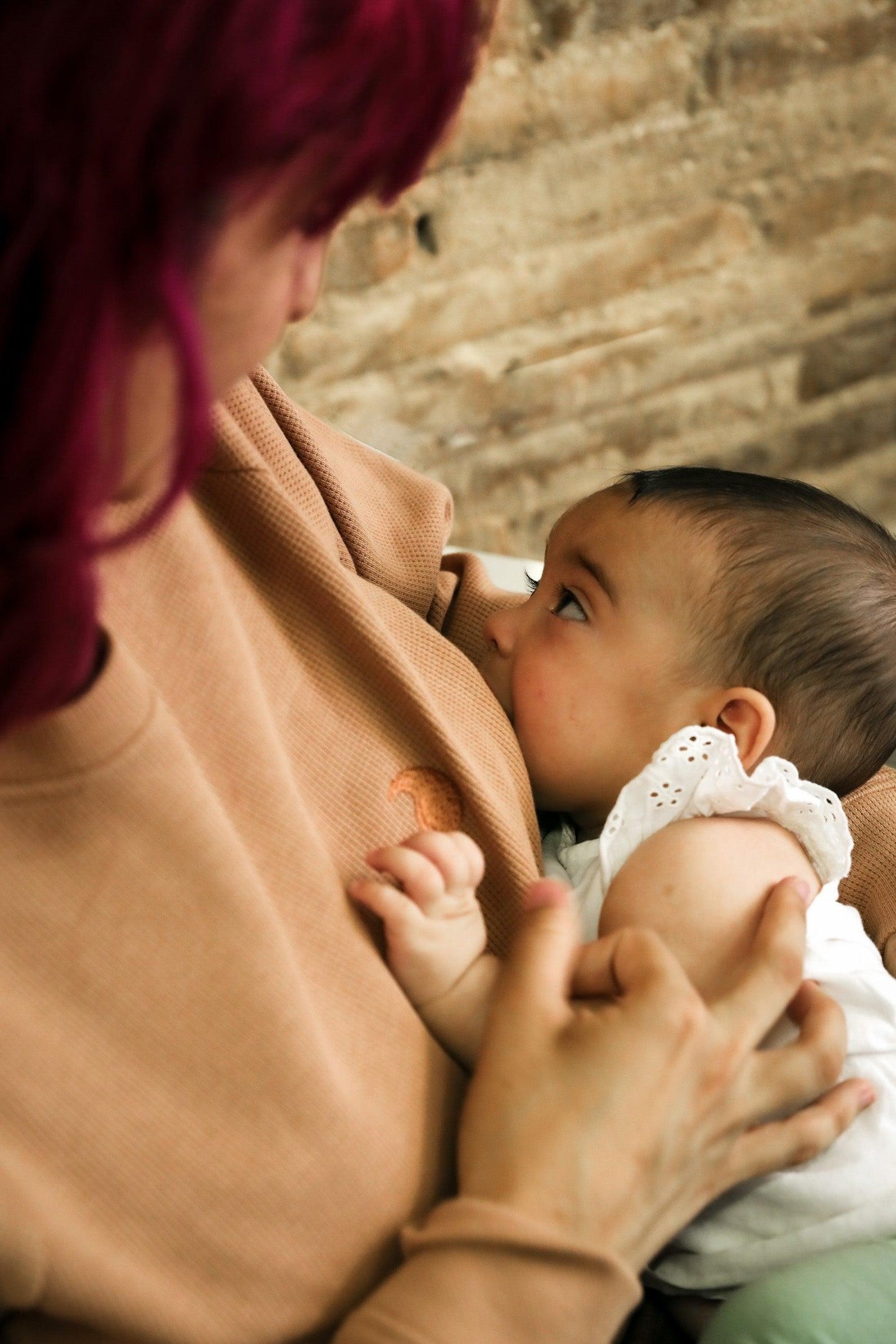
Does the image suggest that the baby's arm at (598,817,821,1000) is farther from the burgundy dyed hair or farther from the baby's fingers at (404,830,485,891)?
the burgundy dyed hair

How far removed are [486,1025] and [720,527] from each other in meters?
0.55

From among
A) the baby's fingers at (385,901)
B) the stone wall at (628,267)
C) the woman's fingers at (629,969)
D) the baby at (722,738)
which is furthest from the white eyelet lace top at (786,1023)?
the stone wall at (628,267)

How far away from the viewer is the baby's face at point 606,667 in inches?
44.3

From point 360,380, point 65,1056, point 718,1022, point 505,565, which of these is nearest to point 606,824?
point 718,1022

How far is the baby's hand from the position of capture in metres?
0.81

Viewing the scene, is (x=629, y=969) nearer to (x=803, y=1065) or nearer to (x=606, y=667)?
(x=803, y=1065)

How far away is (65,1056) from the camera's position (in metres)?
0.66

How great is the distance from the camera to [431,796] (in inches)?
35.3

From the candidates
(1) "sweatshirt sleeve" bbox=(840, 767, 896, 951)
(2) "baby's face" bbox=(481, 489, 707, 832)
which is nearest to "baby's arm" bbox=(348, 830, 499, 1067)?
(2) "baby's face" bbox=(481, 489, 707, 832)

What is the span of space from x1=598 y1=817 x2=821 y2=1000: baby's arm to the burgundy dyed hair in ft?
1.74

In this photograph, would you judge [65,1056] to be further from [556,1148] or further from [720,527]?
[720,527]

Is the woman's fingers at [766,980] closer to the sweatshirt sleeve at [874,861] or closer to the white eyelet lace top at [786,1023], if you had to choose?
the white eyelet lace top at [786,1023]

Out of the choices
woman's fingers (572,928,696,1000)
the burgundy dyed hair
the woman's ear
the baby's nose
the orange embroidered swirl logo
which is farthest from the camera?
the baby's nose

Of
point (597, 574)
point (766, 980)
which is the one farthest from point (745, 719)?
point (766, 980)
